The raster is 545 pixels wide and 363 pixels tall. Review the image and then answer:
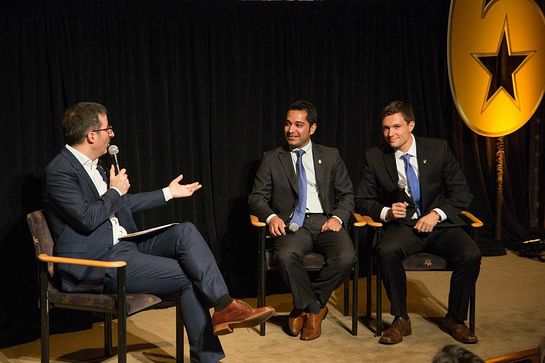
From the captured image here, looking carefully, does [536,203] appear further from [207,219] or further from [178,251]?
[178,251]

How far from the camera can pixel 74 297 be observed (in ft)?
12.9

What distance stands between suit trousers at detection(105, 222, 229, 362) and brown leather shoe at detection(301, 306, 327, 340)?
0.79 m

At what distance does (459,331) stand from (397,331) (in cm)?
36

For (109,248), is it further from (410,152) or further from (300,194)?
(410,152)

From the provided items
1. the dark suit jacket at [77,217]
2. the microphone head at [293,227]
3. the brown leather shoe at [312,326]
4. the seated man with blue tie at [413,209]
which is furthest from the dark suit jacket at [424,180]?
the dark suit jacket at [77,217]

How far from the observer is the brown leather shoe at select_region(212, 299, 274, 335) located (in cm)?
402

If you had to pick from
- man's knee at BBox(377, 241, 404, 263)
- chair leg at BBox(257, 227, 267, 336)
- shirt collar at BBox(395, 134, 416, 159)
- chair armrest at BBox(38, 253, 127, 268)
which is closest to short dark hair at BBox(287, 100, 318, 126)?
shirt collar at BBox(395, 134, 416, 159)

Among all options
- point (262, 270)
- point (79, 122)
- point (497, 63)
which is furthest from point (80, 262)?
point (497, 63)

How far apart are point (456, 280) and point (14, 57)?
9.14ft

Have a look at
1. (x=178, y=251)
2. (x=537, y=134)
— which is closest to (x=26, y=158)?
(x=178, y=251)

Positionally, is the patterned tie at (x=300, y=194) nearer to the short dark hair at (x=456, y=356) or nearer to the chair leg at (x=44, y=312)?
the chair leg at (x=44, y=312)

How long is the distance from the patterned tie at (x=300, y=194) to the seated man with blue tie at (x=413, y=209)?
1.13 feet

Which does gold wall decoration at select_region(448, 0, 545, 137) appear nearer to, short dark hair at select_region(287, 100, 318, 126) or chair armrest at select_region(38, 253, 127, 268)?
short dark hair at select_region(287, 100, 318, 126)

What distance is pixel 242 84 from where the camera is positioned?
564cm
